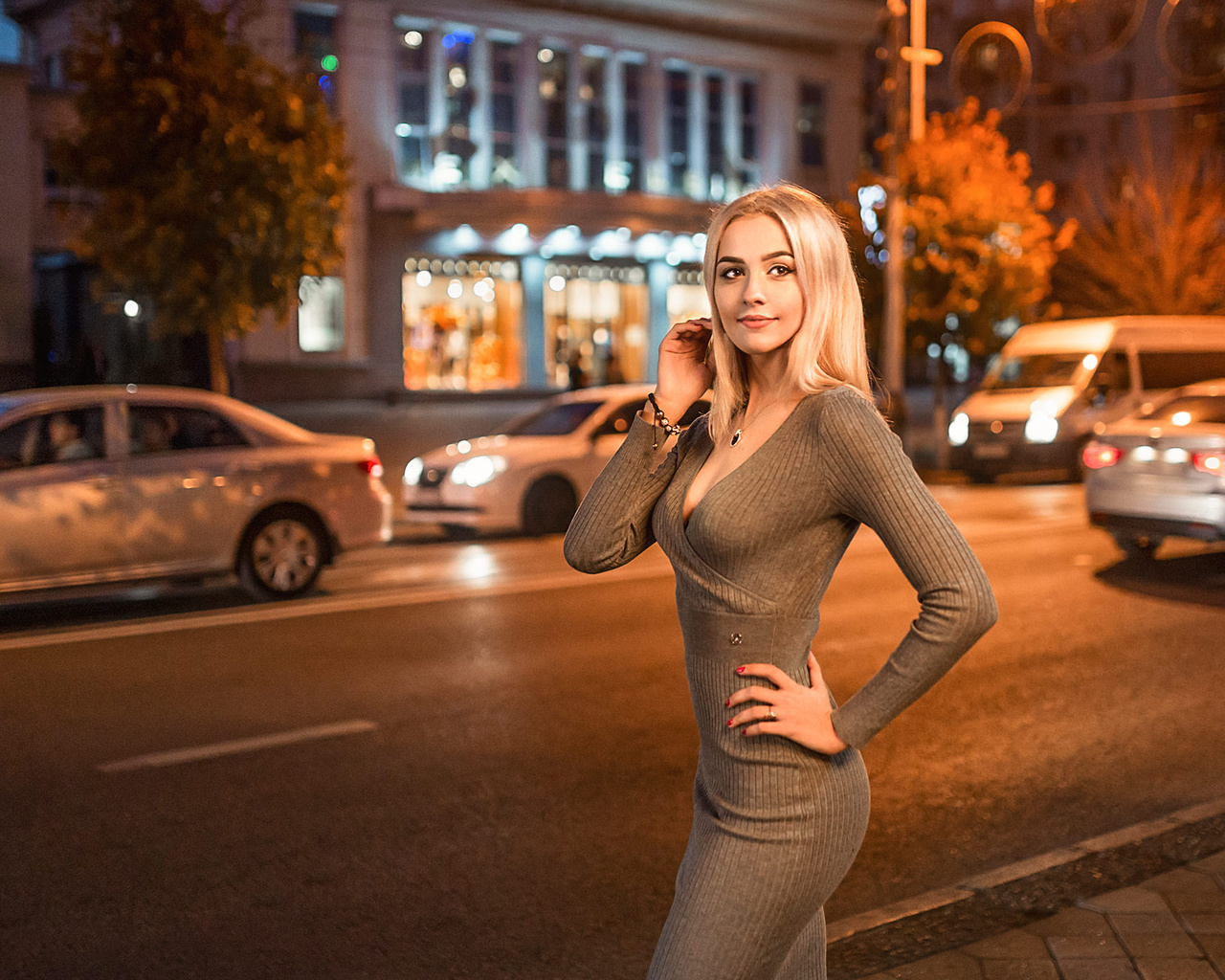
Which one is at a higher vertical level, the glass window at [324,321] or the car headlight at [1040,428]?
the glass window at [324,321]

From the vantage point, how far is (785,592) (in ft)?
7.19

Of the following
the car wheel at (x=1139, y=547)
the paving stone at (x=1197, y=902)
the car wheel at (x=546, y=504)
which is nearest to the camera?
the paving stone at (x=1197, y=902)

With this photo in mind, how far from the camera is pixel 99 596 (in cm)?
1124

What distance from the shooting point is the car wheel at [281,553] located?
10680 mm

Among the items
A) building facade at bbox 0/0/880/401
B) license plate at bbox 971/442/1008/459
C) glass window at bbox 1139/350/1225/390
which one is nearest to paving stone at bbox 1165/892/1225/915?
license plate at bbox 971/442/1008/459

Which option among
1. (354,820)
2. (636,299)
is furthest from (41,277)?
(354,820)

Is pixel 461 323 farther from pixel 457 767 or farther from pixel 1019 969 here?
pixel 1019 969

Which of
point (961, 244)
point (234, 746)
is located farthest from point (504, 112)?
point (234, 746)

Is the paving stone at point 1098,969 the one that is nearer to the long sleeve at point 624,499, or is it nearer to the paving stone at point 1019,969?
the paving stone at point 1019,969

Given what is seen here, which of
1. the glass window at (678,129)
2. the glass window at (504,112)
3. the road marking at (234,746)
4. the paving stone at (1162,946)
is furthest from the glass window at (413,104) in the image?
the paving stone at (1162,946)

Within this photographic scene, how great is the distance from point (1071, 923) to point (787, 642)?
2393mm

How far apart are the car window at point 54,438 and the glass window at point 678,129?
32.1m

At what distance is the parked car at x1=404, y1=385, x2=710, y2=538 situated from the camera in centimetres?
1462

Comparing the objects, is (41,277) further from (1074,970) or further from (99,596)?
(1074,970)
